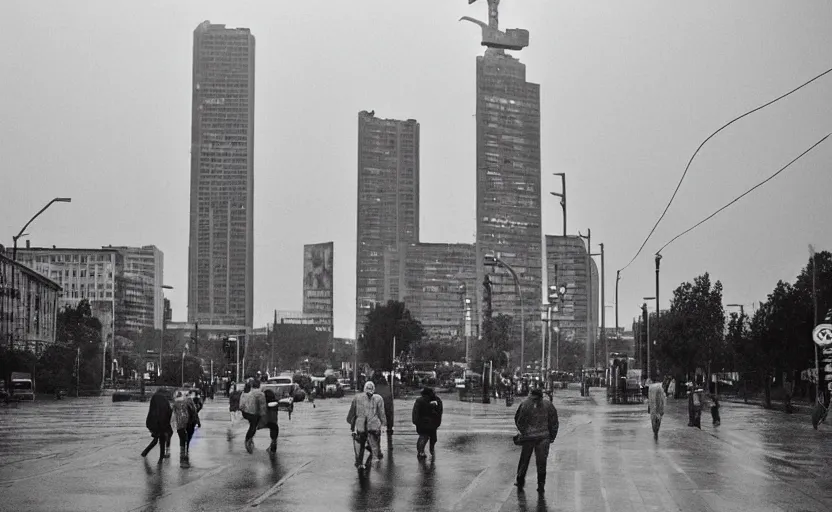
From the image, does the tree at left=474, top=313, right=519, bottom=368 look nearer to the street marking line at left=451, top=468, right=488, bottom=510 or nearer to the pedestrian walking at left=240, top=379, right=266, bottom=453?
the pedestrian walking at left=240, top=379, right=266, bottom=453

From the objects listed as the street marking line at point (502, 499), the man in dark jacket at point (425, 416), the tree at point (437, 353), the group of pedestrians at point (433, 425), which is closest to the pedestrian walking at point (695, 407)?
the group of pedestrians at point (433, 425)

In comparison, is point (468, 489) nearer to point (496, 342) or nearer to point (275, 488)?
point (275, 488)

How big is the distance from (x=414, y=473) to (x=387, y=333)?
10806 centimetres

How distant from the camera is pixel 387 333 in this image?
→ 420ft

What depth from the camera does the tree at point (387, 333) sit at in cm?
12662

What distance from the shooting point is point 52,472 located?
19984mm

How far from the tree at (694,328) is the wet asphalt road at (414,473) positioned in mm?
45634

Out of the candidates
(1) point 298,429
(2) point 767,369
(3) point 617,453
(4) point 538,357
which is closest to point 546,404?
(3) point 617,453

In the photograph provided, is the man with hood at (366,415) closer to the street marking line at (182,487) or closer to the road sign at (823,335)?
the street marking line at (182,487)

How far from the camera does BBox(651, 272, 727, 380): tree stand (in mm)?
80250

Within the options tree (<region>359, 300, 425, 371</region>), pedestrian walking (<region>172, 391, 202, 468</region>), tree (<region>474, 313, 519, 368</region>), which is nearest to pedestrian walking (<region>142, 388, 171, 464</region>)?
pedestrian walking (<region>172, 391, 202, 468</region>)

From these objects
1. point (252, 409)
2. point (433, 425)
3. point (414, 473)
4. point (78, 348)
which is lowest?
point (414, 473)

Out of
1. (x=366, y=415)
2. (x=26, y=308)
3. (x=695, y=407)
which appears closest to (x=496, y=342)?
(x=26, y=308)

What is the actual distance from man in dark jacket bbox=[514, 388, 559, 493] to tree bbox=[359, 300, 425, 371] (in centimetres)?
10762
